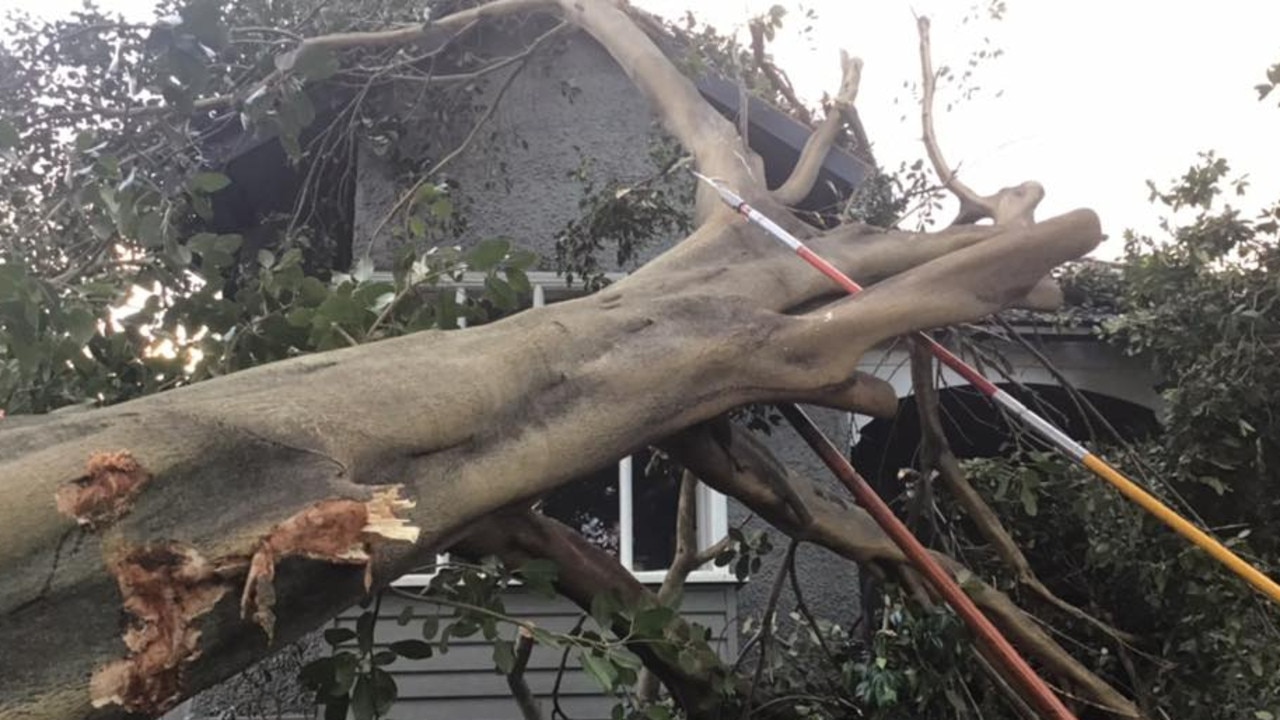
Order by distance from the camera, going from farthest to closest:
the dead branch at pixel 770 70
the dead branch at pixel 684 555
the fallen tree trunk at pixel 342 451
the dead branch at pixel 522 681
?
the dead branch at pixel 770 70 < the dead branch at pixel 684 555 < the dead branch at pixel 522 681 < the fallen tree trunk at pixel 342 451

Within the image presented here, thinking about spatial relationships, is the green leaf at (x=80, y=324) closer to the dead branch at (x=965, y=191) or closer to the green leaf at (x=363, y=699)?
the green leaf at (x=363, y=699)

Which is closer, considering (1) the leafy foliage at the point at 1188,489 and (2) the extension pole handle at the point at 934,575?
(2) the extension pole handle at the point at 934,575

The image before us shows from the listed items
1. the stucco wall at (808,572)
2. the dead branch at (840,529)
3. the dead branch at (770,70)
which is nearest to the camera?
the dead branch at (840,529)

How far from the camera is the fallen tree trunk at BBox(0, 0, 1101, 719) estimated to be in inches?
60.2

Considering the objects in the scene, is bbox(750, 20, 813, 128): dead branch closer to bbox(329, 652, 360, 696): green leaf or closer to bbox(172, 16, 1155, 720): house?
bbox(172, 16, 1155, 720): house

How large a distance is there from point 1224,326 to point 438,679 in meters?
4.45

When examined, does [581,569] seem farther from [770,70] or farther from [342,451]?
[770,70]

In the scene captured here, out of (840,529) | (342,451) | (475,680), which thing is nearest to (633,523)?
(475,680)

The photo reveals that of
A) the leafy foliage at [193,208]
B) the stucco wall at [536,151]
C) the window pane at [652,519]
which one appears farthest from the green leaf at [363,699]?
Result: the stucco wall at [536,151]

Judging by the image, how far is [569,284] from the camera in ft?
21.4

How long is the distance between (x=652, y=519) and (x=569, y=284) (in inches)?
62.8

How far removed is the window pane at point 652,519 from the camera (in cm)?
706

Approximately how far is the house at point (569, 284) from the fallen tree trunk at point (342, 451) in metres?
3.26

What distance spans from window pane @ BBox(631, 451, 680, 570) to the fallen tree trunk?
390 cm
